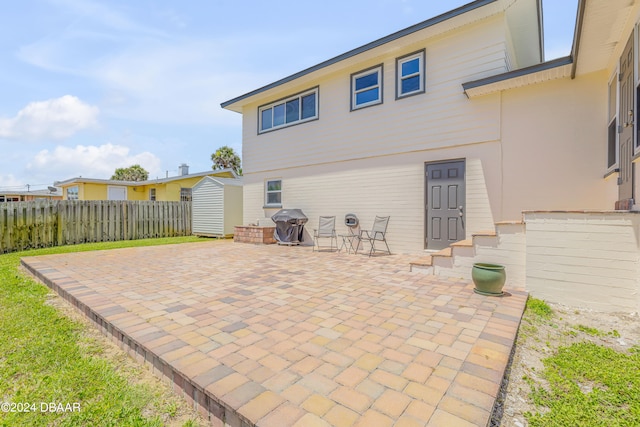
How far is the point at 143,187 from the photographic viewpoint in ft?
68.5

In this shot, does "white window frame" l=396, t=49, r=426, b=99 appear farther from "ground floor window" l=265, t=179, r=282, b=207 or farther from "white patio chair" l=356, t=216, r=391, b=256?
"ground floor window" l=265, t=179, r=282, b=207

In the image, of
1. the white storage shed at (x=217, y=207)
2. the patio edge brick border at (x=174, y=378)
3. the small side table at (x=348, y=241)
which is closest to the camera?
the patio edge brick border at (x=174, y=378)

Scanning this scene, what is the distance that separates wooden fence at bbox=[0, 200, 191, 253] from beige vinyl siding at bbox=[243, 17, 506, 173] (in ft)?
19.9

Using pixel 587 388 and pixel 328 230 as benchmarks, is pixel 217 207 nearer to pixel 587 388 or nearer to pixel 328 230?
pixel 328 230

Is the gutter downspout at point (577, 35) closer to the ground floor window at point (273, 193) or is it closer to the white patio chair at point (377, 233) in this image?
the white patio chair at point (377, 233)

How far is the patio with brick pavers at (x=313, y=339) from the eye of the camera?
5.40ft

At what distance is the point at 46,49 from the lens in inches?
267

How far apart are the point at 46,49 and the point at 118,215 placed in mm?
5983

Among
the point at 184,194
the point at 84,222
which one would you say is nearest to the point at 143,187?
the point at 184,194

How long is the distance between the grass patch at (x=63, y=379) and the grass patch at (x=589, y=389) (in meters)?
2.31

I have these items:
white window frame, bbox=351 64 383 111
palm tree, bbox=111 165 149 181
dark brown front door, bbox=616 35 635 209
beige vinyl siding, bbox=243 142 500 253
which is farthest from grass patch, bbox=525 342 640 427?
palm tree, bbox=111 165 149 181

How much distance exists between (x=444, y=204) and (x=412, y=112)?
7.63 feet

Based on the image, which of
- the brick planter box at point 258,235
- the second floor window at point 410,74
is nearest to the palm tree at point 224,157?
the brick planter box at point 258,235

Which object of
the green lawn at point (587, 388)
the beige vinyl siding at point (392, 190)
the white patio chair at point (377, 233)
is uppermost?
the beige vinyl siding at point (392, 190)
